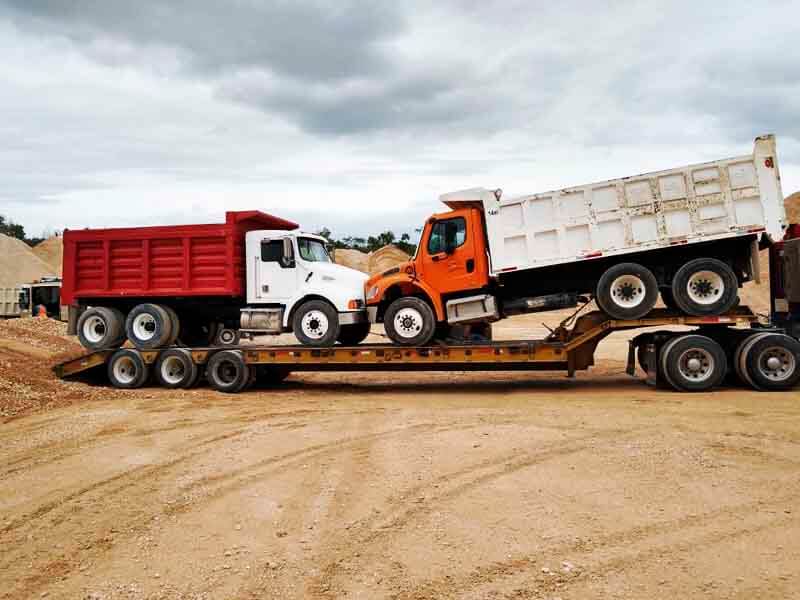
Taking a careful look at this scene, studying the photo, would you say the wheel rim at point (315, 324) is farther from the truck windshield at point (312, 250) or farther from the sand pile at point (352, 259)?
the sand pile at point (352, 259)

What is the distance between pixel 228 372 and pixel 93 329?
3.13 meters

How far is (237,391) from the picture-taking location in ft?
39.9

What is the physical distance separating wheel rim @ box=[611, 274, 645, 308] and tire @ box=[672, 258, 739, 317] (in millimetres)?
537

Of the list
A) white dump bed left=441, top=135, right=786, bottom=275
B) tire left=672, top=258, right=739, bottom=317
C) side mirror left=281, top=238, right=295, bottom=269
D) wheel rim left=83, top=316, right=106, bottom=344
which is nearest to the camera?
white dump bed left=441, top=135, right=786, bottom=275

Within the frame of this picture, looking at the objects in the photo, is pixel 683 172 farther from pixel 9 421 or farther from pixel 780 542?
pixel 9 421

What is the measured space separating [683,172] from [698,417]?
3875 mm

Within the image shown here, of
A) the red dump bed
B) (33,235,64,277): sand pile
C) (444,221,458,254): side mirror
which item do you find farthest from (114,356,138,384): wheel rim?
(33,235,64,277): sand pile

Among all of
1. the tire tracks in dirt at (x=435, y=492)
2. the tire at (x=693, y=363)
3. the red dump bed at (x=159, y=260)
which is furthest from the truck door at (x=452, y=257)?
the tire tracks in dirt at (x=435, y=492)

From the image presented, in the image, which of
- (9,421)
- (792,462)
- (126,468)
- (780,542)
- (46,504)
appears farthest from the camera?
Answer: (9,421)

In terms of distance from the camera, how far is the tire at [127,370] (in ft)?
41.2

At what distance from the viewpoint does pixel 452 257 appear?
11.2 metres

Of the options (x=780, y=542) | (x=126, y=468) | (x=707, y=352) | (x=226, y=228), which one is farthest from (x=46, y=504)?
(x=707, y=352)

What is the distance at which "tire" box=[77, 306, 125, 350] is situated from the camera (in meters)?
13.0

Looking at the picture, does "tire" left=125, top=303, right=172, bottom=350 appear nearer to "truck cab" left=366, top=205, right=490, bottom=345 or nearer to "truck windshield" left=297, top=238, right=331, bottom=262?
"truck windshield" left=297, top=238, right=331, bottom=262
